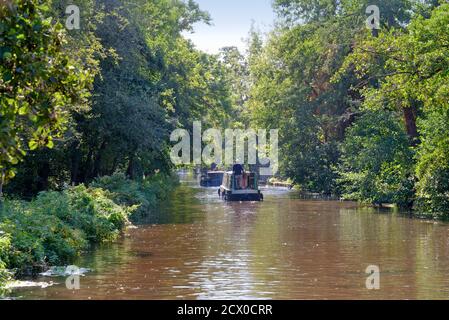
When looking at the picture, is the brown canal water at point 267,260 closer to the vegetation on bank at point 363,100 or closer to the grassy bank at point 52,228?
the grassy bank at point 52,228

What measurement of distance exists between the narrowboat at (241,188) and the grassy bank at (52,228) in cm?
1866

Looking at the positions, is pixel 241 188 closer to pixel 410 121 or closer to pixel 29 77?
pixel 410 121

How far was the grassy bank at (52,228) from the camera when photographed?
1808 centimetres

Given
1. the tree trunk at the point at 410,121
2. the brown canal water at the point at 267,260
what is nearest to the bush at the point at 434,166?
the brown canal water at the point at 267,260

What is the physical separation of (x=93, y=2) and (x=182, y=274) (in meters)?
18.6

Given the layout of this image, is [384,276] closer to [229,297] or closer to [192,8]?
[229,297]

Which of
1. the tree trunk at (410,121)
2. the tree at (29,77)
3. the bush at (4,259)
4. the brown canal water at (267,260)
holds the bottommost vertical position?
the brown canal water at (267,260)

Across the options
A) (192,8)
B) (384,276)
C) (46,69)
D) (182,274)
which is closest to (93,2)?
(182,274)

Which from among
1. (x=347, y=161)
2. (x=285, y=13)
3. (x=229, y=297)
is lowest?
(x=229, y=297)

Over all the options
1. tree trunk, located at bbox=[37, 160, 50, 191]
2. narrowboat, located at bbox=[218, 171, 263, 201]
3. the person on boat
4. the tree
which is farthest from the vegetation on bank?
the tree

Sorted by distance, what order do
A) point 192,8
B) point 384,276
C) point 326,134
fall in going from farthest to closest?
point 192,8
point 326,134
point 384,276

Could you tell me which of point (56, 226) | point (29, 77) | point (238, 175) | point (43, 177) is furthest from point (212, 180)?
point (29, 77)
